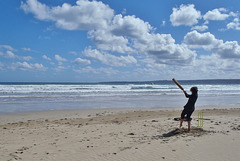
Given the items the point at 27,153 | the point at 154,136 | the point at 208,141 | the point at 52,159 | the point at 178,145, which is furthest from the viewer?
the point at 154,136

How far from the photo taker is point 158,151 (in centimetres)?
539

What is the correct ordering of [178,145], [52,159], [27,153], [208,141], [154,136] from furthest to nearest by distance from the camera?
[154,136], [208,141], [178,145], [27,153], [52,159]

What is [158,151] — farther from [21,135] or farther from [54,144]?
[21,135]

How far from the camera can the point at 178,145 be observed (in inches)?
228

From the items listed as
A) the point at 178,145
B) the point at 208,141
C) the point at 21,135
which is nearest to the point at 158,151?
the point at 178,145

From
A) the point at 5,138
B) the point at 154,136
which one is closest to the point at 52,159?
the point at 5,138

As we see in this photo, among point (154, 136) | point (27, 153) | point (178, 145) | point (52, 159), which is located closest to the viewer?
point (52, 159)

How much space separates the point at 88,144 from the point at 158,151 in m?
2.01

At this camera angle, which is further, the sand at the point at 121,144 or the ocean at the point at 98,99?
the ocean at the point at 98,99

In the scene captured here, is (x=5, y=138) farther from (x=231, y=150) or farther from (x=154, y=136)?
(x=231, y=150)

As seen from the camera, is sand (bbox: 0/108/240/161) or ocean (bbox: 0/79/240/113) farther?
ocean (bbox: 0/79/240/113)

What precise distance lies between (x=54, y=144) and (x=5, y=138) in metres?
2.00

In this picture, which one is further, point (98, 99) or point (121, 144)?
point (98, 99)

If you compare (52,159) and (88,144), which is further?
(88,144)
